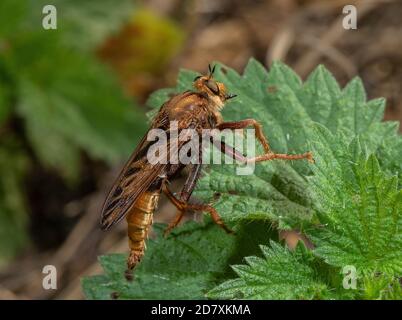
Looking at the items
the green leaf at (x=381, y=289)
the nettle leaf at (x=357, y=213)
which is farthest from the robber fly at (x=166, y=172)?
the green leaf at (x=381, y=289)

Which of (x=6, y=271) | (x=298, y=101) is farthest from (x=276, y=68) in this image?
(x=6, y=271)

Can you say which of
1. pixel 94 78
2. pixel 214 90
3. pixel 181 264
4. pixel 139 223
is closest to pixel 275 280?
pixel 181 264

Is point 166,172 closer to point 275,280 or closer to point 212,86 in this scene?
point 212,86

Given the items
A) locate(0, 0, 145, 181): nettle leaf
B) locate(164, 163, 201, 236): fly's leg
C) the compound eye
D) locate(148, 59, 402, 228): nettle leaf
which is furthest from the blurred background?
locate(164, 163, 201, 236): fly's leg

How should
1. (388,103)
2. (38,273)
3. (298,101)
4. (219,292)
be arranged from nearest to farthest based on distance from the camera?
1. (219,292)
2. (298,101)
3. (38,273)
4. (388,103)

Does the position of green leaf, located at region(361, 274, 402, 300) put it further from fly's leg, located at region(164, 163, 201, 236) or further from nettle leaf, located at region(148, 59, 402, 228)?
fly's leg, located at region(164, 163, 201, 236)

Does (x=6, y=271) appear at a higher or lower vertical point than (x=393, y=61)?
lower
